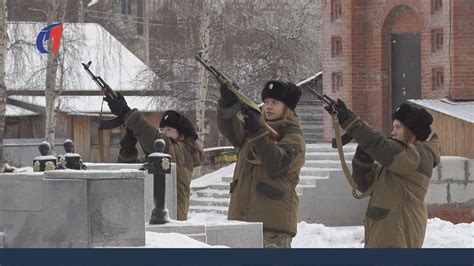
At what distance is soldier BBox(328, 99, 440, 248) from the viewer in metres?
9.52

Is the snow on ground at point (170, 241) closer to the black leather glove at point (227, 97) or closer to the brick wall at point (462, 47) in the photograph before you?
the black leather glove at point (227, 97)

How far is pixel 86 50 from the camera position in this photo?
41.1m

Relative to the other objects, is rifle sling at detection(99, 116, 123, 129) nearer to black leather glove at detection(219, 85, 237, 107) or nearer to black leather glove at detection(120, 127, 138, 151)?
black leather glove at detection(120, 127, 138, 151)

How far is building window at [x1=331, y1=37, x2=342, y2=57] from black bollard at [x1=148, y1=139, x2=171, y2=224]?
15226 mm

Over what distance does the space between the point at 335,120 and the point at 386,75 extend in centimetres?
1477

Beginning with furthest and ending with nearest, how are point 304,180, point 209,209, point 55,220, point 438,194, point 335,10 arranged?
point 335,10 → point 209,209 → point 304,180 → point 438,194 → point 55,220

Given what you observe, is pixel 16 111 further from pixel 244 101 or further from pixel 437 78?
pixel 244 101

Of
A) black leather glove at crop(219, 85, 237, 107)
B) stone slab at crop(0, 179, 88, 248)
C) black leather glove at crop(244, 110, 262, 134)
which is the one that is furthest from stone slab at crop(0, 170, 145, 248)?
black leather glove at crop(219, 85, 237, 107)

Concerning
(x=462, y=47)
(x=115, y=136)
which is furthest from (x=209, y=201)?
(x=115, y=136)

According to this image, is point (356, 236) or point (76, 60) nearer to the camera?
point (356, 236)

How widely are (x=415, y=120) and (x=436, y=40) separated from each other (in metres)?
13.3

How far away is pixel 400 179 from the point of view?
967cm

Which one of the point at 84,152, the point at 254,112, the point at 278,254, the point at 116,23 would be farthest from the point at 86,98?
the point at 278,254

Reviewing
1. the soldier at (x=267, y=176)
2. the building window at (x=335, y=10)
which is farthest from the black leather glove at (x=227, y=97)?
the building window at (x=335, y=10)
